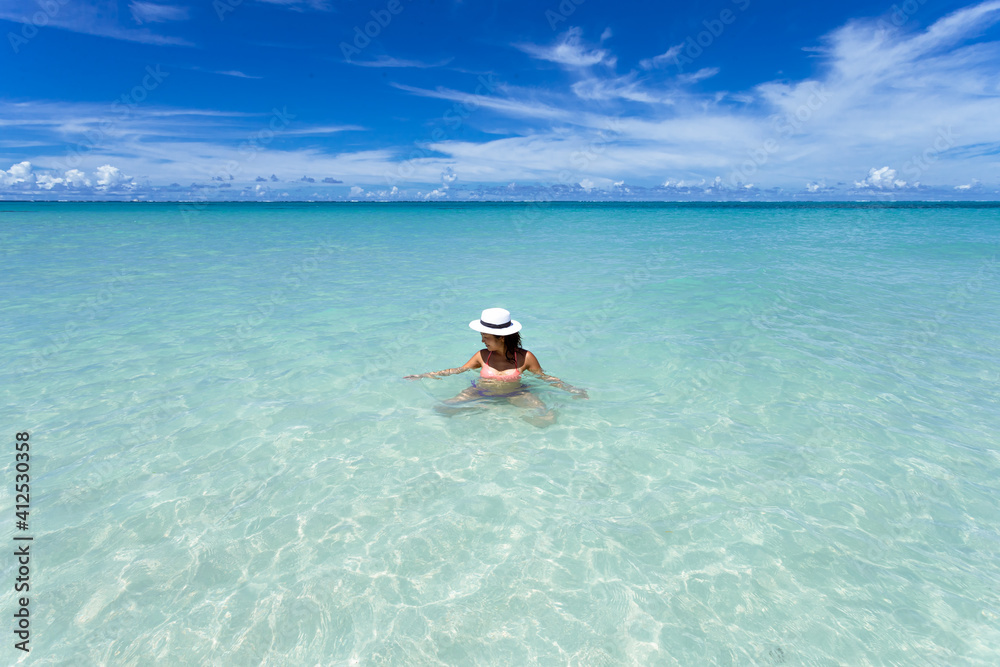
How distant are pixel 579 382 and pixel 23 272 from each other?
2028cm

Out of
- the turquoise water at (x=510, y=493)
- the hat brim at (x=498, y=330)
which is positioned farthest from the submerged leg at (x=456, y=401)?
the hat brim at (x=498, y=330)

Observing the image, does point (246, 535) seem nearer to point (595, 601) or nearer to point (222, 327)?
point (595, 601)

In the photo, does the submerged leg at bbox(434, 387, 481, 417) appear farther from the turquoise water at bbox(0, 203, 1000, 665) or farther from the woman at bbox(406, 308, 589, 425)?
the turquoise water at bbox(0, 203, 1000, 665)

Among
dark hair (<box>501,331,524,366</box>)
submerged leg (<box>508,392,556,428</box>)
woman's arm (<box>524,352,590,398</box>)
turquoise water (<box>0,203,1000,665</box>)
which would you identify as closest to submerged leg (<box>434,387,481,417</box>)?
turquoise water (<box>0,203,1000,665</box>)

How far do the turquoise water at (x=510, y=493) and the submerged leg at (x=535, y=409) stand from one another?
172 mm

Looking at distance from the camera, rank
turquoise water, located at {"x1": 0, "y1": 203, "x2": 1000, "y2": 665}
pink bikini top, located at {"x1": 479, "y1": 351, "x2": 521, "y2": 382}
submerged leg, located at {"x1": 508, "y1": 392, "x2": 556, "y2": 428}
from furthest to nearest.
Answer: pink bikini top, located at {"x1": 479, "y1": 351, "x2": 521, "y2": 382}
submerged leg, located at {"x1": 508, "y1": 392, "x2": 556, "y2": 428}
turquoise water, located at {"x1": 0, "y1": 203, "x2": 1000, "y2": 665}

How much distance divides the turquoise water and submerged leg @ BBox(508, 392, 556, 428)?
6.8 inches

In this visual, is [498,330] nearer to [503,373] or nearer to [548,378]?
[503,373]

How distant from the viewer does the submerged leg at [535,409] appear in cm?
614

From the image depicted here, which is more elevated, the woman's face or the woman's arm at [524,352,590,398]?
the woman's face

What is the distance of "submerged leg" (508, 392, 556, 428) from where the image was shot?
20.2ft

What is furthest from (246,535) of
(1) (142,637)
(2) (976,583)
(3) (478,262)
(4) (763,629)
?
(3) (478,262)

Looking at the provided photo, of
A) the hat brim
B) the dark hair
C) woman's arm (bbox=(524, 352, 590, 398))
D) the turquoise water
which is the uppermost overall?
the hat brim

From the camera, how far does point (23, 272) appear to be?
53.3 feet
